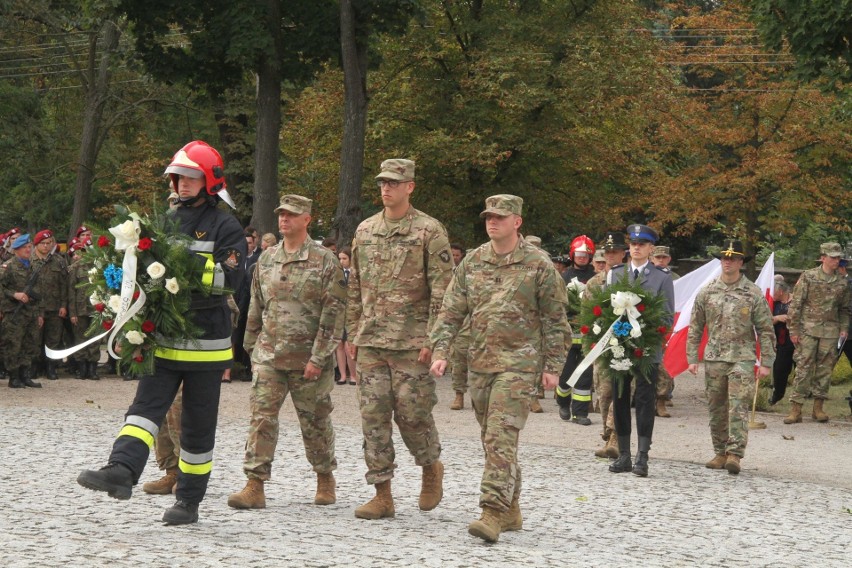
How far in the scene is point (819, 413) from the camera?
17.5m

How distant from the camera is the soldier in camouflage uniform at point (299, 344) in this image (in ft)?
30.3

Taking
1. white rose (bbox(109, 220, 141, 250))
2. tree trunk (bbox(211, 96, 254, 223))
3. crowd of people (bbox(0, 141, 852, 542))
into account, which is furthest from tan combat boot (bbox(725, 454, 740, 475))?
tree trunk (bbox(211, 96, 254, 223))

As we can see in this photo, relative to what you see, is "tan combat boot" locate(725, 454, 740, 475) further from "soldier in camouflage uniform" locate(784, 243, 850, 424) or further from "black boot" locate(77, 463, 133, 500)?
"black boot" locate(77, 463, 133, 500)

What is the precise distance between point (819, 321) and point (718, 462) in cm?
614

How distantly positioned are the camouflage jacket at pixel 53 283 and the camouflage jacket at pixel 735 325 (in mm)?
10664

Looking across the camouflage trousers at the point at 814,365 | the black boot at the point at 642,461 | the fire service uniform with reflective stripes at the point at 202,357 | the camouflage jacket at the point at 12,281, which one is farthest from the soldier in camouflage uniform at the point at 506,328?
the camouflage jacket at the point at 12,281

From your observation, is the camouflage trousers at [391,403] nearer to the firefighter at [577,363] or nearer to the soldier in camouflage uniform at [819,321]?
the firefighter at [577,363]

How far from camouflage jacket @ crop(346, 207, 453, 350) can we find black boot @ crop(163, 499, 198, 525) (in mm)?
1659

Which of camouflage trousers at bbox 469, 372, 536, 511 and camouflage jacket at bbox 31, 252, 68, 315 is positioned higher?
camouflage jacket at bbox 31, 252, 68, 315

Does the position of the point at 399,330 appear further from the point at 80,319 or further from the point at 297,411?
the point at 80,319

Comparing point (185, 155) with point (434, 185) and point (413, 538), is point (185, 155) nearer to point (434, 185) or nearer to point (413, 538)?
point (413, 538)

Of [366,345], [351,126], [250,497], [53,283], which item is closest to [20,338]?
[53,283]

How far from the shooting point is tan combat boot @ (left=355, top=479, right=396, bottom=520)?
349 inches

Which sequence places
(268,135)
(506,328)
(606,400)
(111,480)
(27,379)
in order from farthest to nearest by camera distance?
(268,135)
(27,379)
(606,400)
(506,328)
(111,480)
